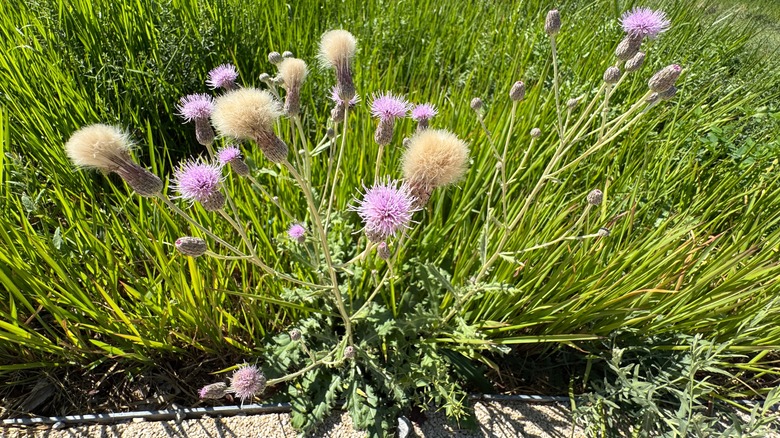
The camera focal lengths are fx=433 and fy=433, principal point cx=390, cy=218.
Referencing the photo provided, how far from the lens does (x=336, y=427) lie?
1401 mm

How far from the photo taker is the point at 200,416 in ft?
4.50

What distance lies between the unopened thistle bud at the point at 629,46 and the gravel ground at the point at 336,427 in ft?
3.69

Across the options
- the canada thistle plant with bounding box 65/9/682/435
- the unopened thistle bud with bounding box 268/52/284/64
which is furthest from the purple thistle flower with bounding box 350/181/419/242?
the unopened thistle bud with bounding box 268/52/284/64

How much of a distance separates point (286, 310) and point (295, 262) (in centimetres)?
17

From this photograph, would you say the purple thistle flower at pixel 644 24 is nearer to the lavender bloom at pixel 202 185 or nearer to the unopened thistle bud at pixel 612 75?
the unopened thistle bud at pixel 612 75

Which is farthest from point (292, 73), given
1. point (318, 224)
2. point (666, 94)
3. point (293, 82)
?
point (666, 94)

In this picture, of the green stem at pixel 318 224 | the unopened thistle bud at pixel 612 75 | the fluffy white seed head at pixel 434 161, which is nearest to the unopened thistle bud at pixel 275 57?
the green stem at pixel 318 224

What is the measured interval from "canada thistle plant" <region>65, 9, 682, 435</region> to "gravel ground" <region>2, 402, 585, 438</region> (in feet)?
0.25

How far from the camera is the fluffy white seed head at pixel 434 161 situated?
38.7 inches

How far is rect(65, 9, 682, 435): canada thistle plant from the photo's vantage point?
95cm

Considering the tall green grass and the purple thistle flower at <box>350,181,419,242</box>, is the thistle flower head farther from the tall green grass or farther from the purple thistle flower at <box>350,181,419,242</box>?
the purple thistle flower at <box>350,181,419,242</box>

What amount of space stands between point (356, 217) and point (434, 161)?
0.85m

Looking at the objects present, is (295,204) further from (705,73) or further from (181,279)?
(705,73)

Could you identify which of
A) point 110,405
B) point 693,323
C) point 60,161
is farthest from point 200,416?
point 693,323
